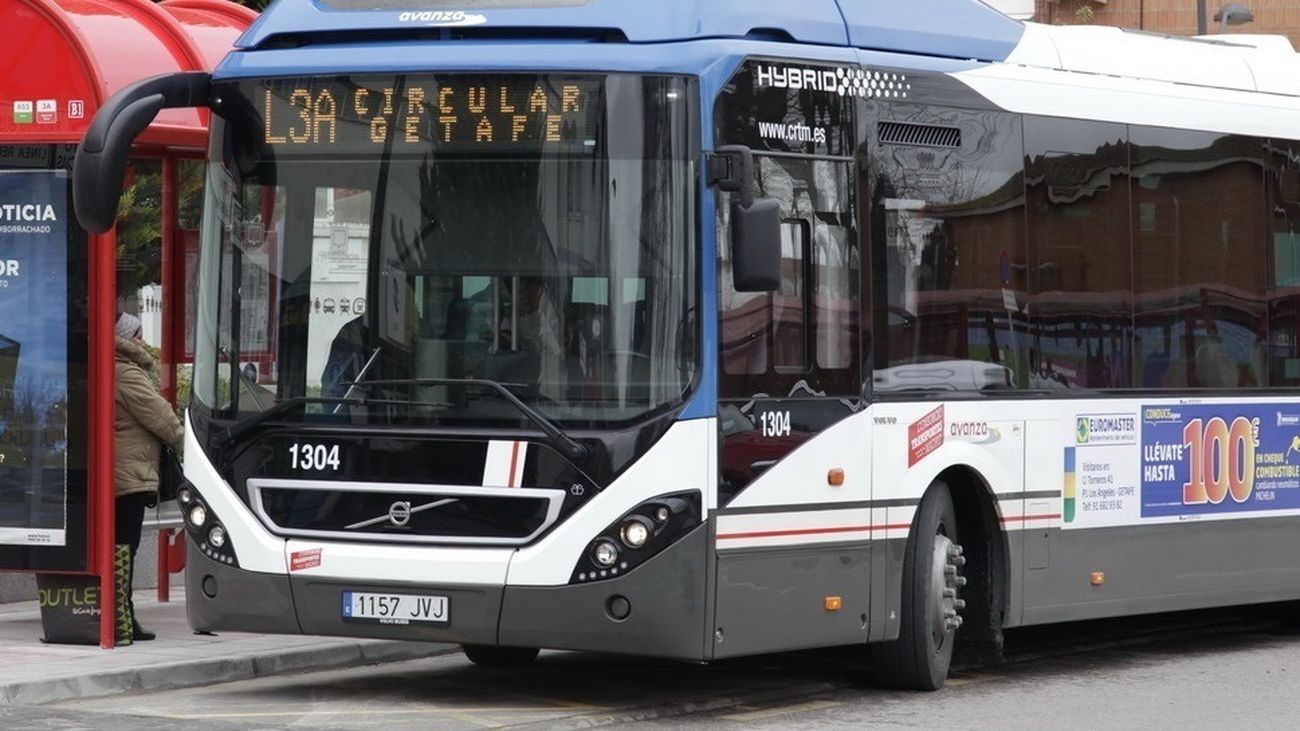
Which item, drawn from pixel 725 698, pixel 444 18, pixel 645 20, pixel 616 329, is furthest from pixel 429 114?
pixel 725 698

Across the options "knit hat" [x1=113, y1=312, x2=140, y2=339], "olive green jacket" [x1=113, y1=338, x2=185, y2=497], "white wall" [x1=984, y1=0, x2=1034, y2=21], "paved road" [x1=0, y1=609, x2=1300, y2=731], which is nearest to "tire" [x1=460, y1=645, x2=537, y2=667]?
"paved road" [x1=0, y1=609, x2=1300, y2=731]

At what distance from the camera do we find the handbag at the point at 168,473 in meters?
13.9

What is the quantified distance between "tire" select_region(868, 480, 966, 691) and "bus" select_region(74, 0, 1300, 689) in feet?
0.07

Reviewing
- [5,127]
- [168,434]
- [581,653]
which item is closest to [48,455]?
[168,434]

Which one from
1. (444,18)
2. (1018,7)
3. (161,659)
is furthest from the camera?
(1018,7)

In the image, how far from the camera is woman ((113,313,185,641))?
13.4m

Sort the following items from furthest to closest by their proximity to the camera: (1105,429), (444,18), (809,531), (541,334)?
1. (1105,429)
2. (809,531)
3. (444,18)
4. (541,334)

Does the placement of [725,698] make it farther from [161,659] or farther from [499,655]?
[161,659]

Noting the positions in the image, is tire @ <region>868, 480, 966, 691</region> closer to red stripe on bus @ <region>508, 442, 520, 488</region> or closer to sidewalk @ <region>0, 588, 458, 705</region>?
red stripe on bus @ <region>508, 442, 520, 488</region>

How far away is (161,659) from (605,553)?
3.18 meters

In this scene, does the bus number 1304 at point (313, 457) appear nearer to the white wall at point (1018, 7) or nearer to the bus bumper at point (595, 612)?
the bus bumper at point (595, 612)

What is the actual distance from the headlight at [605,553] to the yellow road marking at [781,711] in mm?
1094

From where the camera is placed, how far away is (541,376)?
10.5 m

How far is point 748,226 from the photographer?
1041 cm
